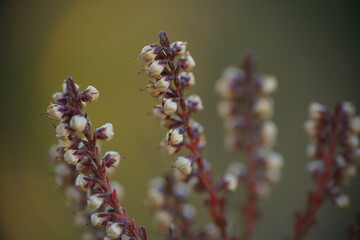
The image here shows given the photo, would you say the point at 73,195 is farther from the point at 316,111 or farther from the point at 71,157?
the point at 316,111

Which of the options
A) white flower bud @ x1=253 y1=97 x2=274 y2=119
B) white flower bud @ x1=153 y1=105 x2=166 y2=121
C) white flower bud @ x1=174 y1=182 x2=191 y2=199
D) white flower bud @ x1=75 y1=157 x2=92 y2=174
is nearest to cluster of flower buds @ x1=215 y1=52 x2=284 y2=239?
white flower bud @ x1=253 y1=97 x2=274 y2=119

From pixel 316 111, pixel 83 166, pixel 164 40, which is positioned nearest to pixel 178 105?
pixel 164 40

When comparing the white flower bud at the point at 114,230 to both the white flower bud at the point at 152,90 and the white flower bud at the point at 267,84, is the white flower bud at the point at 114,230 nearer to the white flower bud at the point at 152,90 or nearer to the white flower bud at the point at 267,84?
the white flower bud at the point at 152,90

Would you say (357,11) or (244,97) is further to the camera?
(357,11)

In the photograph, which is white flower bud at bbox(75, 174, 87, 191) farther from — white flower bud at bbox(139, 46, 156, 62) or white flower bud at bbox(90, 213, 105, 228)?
white flower bud at bbox(139, 46, 156, 62)

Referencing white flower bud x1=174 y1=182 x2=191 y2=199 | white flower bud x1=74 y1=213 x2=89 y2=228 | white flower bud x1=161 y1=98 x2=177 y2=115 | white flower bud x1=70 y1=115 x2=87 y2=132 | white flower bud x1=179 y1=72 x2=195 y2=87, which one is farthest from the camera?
white flower bud x1=174 y1=182 x2=191 y2=199

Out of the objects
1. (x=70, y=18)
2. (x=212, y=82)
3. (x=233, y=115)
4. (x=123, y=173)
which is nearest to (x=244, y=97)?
(x=233, y=115)

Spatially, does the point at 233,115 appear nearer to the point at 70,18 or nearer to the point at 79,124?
the point at 79,124
